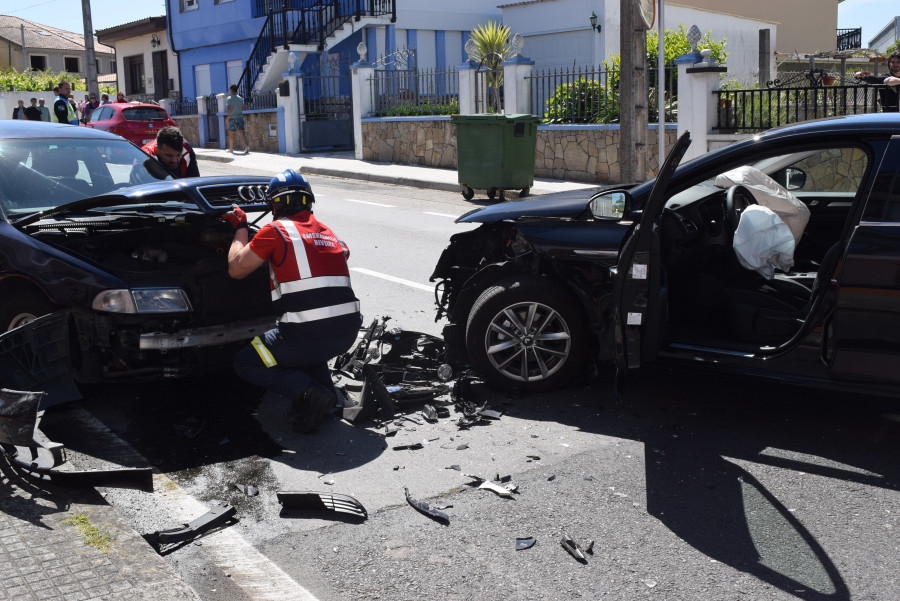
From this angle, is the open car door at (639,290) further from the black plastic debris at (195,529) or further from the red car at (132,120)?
the red car at (132,120)

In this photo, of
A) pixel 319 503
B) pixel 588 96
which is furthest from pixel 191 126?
pixel 319 503

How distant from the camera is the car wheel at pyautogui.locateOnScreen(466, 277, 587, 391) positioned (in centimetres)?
536

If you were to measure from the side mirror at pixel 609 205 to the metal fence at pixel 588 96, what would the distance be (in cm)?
1190

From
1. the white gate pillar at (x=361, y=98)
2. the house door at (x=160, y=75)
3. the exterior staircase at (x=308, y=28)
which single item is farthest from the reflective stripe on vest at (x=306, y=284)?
the house door at (x=160, y=75)

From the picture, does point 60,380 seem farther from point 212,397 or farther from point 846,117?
point 846,117

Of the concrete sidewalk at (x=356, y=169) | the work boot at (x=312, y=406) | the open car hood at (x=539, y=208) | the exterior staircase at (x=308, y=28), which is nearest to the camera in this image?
the work boot at (x=312, y=406)

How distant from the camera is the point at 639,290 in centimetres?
464

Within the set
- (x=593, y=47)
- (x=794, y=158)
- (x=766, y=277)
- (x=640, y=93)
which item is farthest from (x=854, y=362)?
(x=593, y=47)

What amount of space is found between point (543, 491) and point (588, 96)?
14.2 m

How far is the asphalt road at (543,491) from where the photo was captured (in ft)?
11.5

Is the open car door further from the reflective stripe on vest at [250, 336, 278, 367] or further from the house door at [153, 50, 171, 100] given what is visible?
the house door at [153, 50, 171, 100]

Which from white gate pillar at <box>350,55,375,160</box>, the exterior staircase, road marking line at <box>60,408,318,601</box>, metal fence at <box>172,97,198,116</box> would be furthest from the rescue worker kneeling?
metal fence at <box>172,97,198,116</box>

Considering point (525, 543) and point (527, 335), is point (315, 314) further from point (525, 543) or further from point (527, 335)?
point (525, 543)

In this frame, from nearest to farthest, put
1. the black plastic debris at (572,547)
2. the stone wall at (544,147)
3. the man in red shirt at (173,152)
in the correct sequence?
the black plastic debris at (572,547)
the man in red shirt at (173,152)
the stone wall at (544,147)
